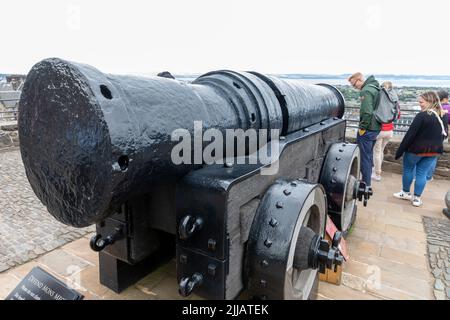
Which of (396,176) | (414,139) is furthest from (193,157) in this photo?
(396,176)

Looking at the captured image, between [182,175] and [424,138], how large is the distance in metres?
3.67

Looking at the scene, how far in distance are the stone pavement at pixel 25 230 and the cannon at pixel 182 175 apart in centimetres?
87

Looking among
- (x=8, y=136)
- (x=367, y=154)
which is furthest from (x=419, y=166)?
(x=8, y=136)

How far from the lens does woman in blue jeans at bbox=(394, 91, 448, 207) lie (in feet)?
13.2

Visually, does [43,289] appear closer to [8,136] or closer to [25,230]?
[25,230]

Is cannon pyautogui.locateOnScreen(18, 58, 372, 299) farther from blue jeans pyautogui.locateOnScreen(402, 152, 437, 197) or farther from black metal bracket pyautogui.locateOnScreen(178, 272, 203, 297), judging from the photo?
blue jeans pyautogui.locateOnScreen(402, 152, 437, 197)

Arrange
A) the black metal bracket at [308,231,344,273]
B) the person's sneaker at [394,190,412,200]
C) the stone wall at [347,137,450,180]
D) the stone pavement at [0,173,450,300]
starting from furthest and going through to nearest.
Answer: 1. the stone wall at [347,137,450,180]
2. the person's sneaker at [394,190,412,200]
3. the stone pavement at [0,173,450,300]
4. the black metal bracket at [308,231,344,273]

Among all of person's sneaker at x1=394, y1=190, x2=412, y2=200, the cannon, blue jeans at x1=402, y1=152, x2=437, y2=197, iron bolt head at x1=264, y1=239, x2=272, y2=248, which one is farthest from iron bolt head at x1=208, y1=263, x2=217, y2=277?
person's sneaker at x1=394, y1=190, x2=412, y2=200

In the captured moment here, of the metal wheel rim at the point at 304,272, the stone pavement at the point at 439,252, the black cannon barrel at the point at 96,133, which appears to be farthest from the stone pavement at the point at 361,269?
the black cannon barrel at the point at 96,133

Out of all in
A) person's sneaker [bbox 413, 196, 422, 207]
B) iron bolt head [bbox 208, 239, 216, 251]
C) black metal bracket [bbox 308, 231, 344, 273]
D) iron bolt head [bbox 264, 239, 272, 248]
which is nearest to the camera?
iron bolt head [bbox 208, 239, 216, 251]

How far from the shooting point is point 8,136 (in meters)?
7.16

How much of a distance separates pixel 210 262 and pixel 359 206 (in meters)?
3.26

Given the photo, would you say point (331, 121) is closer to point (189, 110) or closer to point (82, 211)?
point (189, 110)

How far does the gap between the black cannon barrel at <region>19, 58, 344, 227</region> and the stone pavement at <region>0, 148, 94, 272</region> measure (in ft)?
5.29
